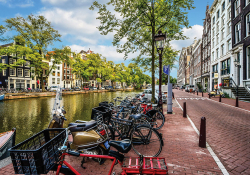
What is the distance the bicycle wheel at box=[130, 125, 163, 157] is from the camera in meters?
3.70

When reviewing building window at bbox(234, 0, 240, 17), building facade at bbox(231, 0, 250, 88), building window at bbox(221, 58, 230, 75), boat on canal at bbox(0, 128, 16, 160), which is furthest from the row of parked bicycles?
building window at bbox(221, 58, 230, 75)

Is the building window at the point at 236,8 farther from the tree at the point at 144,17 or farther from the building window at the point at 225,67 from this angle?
the tree at the point at 144,17

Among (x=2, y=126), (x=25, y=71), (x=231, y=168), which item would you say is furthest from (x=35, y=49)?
(x=231, y=168)

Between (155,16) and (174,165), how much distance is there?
11.7 metres

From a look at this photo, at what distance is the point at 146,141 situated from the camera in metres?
3.82

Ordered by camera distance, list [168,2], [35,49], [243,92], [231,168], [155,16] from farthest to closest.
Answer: [35,49] < [243,92] < [155,16] < [168,2] < [231,168]

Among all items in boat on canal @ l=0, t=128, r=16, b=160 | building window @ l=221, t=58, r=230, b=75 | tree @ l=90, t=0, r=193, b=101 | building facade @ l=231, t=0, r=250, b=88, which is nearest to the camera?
boat on canal @ l=0, t=128, r=16, b=160

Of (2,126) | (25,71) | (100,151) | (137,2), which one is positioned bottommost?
(2,126)

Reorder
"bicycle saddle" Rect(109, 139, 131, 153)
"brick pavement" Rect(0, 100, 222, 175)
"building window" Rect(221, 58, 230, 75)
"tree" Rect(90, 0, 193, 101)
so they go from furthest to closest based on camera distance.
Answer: "building window" Rect(221, 58, 230, 75) < "tree" Rect(90, 0, 193, 101) < "brick pavement" Rect(0, 100, 222, 175) < "bicycle saddle" Rect(109, 139, 131, 153)

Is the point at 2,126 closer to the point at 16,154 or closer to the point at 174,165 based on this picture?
the point at 16,154

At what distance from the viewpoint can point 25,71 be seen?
134ft

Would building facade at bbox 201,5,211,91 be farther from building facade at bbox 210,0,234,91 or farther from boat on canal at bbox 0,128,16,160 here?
boat on canal at bbox 0,128,16,160

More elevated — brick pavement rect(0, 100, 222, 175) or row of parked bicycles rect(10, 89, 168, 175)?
row of parked bicycles rect(10, 89, 168, 175)

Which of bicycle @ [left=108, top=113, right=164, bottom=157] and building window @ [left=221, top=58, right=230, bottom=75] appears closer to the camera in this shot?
bicycle @ [left=108, top=113, right=164, bottom=157]
